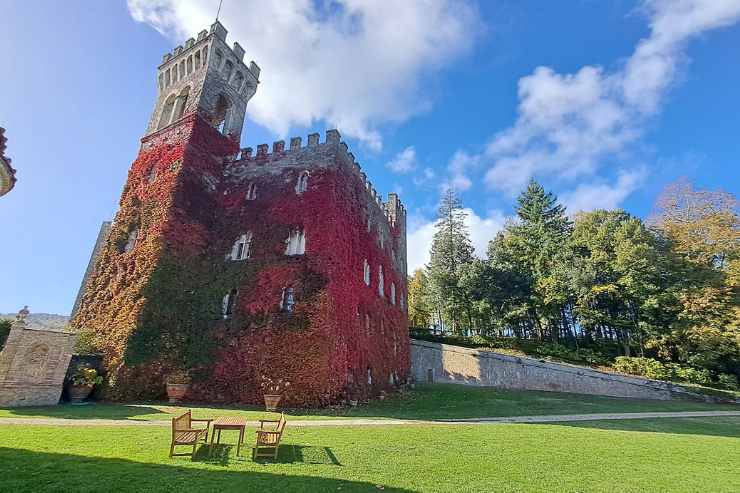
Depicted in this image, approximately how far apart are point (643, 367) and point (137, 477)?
1299 inches

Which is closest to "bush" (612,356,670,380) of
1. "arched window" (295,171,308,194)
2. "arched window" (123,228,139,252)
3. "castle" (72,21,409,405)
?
"castle" (72,21,409,405)

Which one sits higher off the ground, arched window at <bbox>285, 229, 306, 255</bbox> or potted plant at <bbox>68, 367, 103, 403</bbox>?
arched window at <bbox>285, 229, 306, 255</bbox>

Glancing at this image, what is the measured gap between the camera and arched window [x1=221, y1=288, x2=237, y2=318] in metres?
19.3

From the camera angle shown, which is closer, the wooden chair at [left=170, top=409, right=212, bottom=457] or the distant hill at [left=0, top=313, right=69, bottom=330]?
the wooden chair at [left=170, top=409, right=212, bottom=457]

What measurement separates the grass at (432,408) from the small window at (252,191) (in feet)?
39.3

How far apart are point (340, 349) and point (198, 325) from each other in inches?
300

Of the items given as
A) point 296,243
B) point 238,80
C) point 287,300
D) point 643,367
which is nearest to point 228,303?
point 287,300

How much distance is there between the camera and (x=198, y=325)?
746 inches

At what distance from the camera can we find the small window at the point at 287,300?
18141mm

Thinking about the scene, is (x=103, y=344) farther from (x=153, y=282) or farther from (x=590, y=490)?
(x=590, y=490)

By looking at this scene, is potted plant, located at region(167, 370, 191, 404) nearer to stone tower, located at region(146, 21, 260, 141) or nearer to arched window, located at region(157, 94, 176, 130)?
stone tower, located at region(146, 21, 260, 141)

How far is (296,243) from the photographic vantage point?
1995 cm

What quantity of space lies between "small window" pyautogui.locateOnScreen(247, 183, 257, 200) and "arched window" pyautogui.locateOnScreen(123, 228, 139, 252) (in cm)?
641

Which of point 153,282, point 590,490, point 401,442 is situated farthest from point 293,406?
point 590,490
